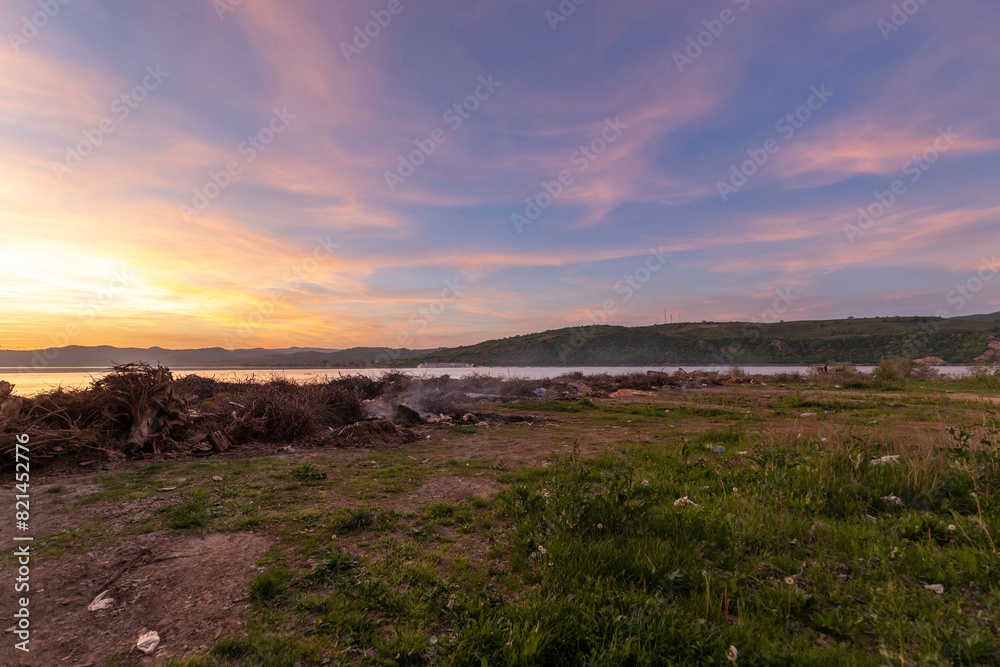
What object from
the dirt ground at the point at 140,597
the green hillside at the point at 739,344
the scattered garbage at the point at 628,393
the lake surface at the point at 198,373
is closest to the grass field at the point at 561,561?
the dirt ground at the point at 140,597

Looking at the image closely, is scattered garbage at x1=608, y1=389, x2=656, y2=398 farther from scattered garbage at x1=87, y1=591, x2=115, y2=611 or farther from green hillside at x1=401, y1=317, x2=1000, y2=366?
green hillside at x1=401, y1=317, x2=1000, y2=366

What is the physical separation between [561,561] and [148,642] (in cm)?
303

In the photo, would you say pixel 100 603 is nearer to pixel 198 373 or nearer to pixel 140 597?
pixel 140 597

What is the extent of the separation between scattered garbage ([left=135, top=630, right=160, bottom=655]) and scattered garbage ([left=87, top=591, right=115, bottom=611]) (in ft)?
2.34

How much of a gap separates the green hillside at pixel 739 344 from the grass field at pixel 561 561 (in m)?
69.0

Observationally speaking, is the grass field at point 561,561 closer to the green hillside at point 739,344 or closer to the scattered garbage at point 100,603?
the scattered garbage at point 100,603

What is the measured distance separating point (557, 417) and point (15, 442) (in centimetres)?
1387

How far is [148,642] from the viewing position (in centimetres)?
272

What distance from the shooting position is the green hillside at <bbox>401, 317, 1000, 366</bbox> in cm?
6531

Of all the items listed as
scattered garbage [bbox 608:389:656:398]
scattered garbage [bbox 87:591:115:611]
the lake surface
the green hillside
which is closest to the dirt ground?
scattered garbage [bbox 87:591:115:611]

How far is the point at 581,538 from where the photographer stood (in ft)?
12.8

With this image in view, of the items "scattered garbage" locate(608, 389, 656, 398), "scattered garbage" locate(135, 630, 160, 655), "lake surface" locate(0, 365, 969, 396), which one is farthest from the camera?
"scattered garbage" locate(608, 389, 656, 398)

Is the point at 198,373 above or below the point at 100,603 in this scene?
above

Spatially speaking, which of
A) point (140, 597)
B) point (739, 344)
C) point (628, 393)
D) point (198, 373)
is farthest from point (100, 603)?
point (739, 344)
